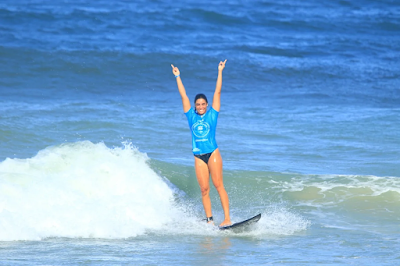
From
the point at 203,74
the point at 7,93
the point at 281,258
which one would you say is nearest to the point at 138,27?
the point at 203,74

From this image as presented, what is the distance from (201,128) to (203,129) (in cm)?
3

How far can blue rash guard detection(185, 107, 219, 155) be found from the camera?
6.89 meters

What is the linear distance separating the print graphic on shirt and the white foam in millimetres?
1351

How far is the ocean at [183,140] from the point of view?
6.50 metres

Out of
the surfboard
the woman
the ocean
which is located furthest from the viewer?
the woman

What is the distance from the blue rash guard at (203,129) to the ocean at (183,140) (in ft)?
3.31

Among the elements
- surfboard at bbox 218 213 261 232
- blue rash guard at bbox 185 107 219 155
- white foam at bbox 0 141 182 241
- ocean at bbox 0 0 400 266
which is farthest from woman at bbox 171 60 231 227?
white foam at bbox 0 141 182 241

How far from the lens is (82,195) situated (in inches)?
311

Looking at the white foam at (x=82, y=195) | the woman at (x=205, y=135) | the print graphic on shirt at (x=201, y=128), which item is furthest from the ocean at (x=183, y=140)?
the print graphic on shirt at (x=201, y=128)

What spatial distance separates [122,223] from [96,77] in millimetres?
13529

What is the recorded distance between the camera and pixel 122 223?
7.09 m

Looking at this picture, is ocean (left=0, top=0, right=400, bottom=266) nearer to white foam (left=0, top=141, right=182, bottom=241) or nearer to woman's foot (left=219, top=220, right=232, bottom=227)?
white foam (left=0, top=141, right=182, bottom=241)

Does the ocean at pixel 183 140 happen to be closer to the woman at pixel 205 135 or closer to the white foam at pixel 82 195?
the white foam at pixel 82 195

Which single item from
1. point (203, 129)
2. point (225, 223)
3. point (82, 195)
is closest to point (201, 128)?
point (203, 129)
